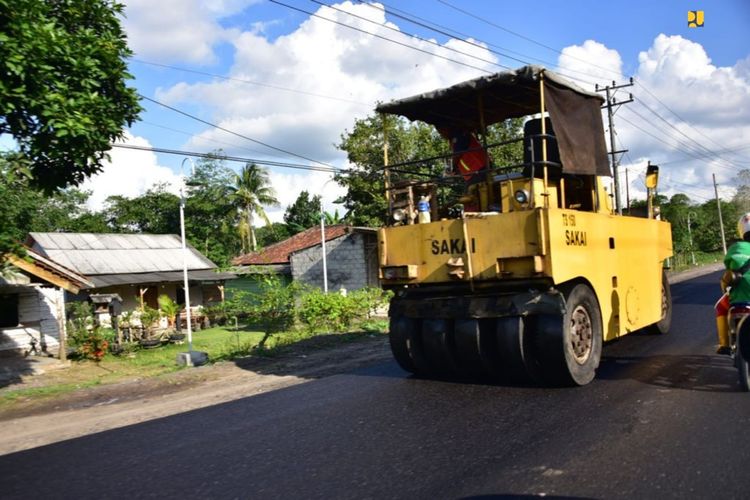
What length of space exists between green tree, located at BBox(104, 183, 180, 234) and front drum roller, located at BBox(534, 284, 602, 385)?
43097mm

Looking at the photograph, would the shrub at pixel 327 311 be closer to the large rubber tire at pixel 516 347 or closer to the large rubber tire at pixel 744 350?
the large rubber tire at pixel 516 347

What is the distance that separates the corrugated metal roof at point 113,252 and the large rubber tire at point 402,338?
2109 cm

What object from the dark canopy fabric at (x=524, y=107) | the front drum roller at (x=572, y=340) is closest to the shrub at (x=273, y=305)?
the dark canopy fabric at (x=524, y=107)

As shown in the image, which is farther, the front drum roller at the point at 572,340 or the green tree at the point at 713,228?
→ the green tree at the point at 713,228

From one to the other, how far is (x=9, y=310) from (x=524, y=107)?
1605 cm

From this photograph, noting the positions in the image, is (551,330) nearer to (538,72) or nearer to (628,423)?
(628,423)

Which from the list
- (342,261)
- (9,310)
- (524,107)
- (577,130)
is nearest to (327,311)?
(524,107)

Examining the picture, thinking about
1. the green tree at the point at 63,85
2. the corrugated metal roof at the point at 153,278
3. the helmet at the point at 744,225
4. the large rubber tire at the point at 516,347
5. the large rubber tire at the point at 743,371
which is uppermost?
the green tree at the point at 63,85

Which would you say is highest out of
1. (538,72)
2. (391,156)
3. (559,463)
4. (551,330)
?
(391,156)

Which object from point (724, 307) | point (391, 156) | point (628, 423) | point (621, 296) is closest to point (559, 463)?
point (628, 423)

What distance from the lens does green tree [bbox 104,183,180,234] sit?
45.7m

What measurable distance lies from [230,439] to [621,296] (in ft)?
16.3

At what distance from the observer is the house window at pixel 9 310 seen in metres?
16.9

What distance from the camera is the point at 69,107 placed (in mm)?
7016
